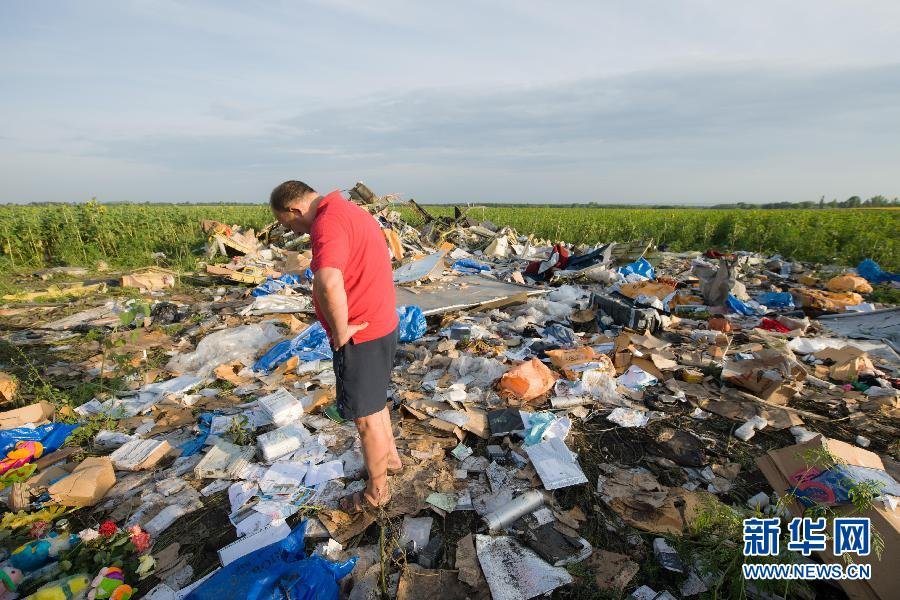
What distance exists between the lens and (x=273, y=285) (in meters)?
6.92

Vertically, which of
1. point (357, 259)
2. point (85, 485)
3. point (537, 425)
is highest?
point (357, 259)

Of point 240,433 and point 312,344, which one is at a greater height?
point 312,344

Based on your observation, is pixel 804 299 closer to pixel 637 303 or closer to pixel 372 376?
pixel 637 303

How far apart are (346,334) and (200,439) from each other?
6.64ft

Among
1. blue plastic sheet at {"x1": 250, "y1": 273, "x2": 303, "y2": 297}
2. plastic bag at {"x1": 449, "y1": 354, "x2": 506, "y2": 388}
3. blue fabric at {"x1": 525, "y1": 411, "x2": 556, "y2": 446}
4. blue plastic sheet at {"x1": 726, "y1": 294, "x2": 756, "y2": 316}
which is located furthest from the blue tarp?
blue plastic sheet at {"x1": 726, "y1": 294, "x2": 756, "y2": 316}

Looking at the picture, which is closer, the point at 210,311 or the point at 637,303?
the point at 637,303

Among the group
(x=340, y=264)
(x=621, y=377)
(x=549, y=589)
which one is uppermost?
(x=340, y=264)

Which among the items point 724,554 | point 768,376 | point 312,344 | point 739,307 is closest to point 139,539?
point 312,344

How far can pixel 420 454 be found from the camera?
9.27ft

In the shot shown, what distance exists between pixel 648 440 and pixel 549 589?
1532mm

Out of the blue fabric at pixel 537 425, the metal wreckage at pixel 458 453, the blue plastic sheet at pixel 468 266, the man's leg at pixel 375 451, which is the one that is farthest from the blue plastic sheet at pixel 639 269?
the man's leg at pixel 375 451

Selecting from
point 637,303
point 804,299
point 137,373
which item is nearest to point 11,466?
point 137,373

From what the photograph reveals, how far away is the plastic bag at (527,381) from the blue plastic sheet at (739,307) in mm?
4058

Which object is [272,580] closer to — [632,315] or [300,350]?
[300,350]
